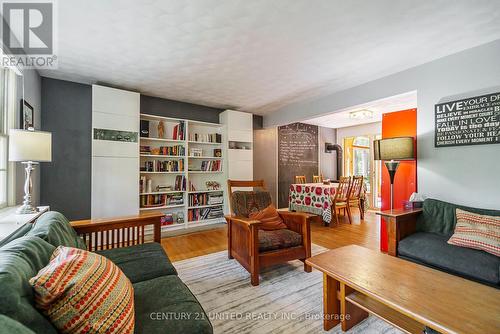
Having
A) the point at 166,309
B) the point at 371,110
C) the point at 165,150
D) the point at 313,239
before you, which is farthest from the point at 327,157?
the point at 166,309

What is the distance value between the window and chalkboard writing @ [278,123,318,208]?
4.52 m

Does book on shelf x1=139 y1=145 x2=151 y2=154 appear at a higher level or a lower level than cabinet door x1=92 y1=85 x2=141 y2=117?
lower

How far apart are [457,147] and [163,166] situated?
407cm

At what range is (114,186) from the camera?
3.15 meters

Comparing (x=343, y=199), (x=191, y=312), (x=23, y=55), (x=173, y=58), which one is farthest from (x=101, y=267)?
(x=343, y=199)

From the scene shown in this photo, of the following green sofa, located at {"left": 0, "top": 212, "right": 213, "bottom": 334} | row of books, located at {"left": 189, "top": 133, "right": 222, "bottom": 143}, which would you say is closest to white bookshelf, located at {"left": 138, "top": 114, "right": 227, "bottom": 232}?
row of books, located at {"left": 189, "top": 133, "right": 222, "bottom": 143}

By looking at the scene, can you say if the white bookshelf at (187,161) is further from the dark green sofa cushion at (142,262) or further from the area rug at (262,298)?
the dark green sofa cushion at (142,262)

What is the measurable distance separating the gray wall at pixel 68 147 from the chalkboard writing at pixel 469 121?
4.65m

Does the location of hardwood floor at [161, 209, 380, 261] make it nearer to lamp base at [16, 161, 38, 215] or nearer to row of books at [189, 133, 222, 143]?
lamp base at [16, 161, 38, 215]

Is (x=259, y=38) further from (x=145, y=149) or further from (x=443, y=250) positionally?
(x=145, y=149)

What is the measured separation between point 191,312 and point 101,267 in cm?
45

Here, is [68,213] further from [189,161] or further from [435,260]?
[435,260]

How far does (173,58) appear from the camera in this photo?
246 cm

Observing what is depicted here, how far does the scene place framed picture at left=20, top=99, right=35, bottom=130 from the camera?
218cm
